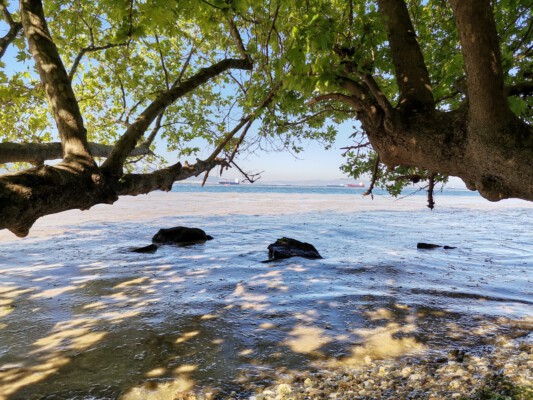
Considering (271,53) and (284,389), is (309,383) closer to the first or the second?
(284,389)

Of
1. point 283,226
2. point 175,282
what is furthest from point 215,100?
point 283,226

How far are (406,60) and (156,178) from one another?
3562 millimetres

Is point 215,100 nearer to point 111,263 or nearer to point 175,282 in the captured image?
point 175,282

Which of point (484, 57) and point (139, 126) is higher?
point (484, 57)

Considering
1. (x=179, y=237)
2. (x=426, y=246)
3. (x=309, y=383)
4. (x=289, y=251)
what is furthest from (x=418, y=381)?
(x=179, y=237)

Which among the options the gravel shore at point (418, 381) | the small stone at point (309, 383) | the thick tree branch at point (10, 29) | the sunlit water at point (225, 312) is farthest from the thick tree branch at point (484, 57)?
the thick tree branch at point (10, 29)

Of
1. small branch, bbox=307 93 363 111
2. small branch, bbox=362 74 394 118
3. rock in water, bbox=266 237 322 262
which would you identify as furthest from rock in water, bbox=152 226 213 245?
small branch, bbox=362 74 394 118

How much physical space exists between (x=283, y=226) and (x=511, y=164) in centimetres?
2300

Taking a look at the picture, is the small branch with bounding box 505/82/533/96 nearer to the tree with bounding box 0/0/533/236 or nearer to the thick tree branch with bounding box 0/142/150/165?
the tree with bounding box 0/0/533/236

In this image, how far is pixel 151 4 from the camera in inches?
142

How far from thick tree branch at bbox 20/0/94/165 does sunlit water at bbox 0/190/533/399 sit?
12.8 feet

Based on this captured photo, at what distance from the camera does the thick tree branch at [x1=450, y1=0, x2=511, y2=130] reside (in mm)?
2523

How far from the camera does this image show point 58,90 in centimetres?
337

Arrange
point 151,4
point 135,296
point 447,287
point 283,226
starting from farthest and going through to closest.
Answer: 1. point 283,226
2. point 447,287
3. point 135,296
4. point 151,4
